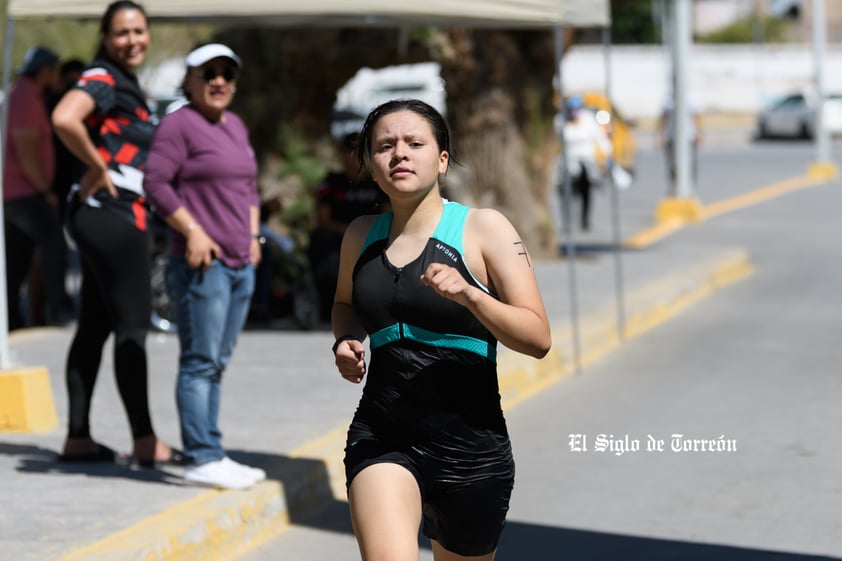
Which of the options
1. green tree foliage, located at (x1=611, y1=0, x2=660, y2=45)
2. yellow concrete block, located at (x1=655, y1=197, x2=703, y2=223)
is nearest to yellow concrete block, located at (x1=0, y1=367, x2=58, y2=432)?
yellow concrete block, located at (x1=655, y1=197, x2=703, y2=223)

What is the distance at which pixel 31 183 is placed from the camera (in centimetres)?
1182

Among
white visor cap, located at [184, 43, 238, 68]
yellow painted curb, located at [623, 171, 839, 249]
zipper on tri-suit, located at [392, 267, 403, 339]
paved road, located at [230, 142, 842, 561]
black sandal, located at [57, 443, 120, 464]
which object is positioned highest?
white visor cap, located at [184, 43, 238, 68]

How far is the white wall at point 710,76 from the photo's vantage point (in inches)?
2574

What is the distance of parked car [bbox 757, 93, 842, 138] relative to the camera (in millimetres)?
49562

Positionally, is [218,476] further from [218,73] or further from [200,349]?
[218,73]

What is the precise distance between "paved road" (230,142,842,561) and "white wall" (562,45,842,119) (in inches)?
2012

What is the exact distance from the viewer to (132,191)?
7.10m

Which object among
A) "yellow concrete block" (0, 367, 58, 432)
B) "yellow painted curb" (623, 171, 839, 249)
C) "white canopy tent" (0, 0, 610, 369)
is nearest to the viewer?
"yellow concrete block" (0, 367, 58, 432)

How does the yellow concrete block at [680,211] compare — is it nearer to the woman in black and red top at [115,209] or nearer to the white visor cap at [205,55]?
the woman in black and red top at [115,209]

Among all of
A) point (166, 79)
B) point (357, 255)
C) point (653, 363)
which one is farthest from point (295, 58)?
point (166, 79)

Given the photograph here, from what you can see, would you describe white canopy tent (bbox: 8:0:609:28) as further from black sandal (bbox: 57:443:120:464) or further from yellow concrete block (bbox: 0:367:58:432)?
black sandal (bbox: 57:443:120:464)

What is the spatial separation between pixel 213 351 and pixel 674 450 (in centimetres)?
268

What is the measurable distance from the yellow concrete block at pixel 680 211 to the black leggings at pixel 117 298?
51.3ft

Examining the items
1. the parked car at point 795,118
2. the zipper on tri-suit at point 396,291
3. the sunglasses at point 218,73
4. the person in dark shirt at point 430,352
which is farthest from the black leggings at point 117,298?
the parked car at point 795,118
